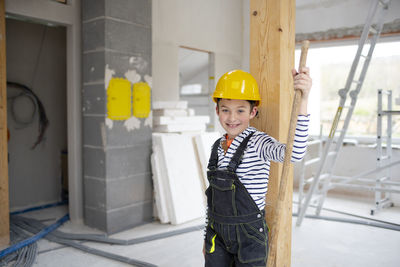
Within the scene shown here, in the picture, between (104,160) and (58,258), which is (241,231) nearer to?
(58,258)

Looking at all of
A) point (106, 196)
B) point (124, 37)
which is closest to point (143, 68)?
point (124, 37)

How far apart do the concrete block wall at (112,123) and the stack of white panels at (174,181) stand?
0.17 m

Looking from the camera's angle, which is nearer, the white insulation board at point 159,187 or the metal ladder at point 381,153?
the white insulation board at point 159,187

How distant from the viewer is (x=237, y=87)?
1.71 m

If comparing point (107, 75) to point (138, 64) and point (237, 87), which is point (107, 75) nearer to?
point (138, 64)

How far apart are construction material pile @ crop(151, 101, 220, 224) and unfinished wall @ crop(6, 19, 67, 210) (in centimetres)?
156

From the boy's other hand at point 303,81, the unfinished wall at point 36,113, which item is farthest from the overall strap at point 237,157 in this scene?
the unfinished wall at point 36,113

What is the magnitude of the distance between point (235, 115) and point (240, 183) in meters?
0.33

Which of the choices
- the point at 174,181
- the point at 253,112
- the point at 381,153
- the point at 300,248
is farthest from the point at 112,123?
the point at 381,153

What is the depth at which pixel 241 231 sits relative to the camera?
1.64 metres

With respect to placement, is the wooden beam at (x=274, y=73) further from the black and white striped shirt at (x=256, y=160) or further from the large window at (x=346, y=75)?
the large window at (x=346, y=75)

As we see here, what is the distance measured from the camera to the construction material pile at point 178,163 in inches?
163

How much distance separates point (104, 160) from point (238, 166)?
246cm

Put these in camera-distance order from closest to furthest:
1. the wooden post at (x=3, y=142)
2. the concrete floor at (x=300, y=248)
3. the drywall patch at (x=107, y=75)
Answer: the concrete floor at (x=300, y=248) → the wooden post at (x=3, y=142) → the drywall patch at (x=107, y=75)
